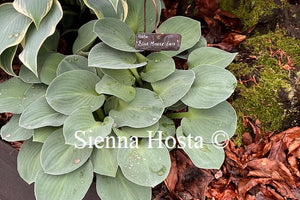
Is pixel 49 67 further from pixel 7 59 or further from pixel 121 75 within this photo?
pixel 121 75

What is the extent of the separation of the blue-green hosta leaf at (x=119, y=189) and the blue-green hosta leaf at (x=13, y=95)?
1.50ft

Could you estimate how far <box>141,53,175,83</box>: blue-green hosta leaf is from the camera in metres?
1.12

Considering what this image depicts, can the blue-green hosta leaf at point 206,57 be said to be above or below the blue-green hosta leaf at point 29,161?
above

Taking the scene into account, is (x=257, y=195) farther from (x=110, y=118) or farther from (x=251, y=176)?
(x=110, y=118)

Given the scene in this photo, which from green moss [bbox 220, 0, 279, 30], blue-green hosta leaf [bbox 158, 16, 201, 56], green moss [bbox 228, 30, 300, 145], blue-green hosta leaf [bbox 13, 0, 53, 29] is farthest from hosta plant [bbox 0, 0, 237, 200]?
green moss [bbox 220, 0, 279, 30]

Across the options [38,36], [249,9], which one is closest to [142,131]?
[38,36]

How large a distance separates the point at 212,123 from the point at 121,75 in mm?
410

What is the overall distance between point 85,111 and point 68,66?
0.71ft

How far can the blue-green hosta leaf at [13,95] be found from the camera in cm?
115

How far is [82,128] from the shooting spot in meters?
0.99

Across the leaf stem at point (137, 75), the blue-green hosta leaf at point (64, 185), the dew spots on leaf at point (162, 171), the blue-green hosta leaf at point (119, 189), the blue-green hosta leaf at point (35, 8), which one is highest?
the blue-green hosta leaf at point (35, 8)

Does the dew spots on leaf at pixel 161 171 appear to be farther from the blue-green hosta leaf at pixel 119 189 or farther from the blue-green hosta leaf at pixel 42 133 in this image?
the blue-green hosta leaf at pixel 42 133

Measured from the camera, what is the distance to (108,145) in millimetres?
1076

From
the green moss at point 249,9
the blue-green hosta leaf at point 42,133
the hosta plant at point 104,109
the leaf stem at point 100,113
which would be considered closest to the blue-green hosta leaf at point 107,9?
the hosta plant at point 104,109
